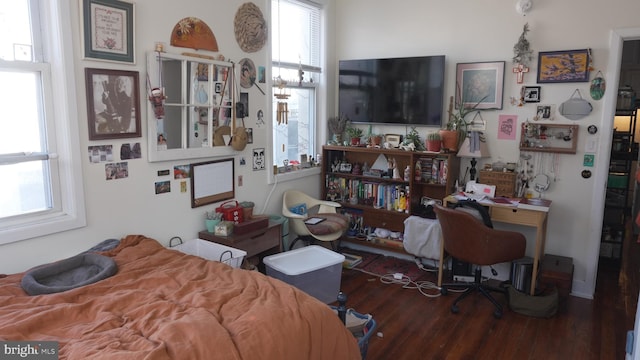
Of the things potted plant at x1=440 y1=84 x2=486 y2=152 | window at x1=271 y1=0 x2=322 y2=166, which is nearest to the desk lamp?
potted plant at x1=440 y1=84 x2=486 y2=152

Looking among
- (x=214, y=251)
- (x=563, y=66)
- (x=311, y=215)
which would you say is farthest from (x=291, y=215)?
(x=563, y=66)

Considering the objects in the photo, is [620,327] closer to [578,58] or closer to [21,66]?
[578,58]

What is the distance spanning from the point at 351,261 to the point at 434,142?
1.41m

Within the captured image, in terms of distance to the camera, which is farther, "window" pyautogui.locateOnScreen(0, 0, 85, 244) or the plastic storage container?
the plastic storage container

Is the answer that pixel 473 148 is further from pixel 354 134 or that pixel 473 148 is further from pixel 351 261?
pixel 351 261

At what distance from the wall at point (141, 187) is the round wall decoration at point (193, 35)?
0.13 ft

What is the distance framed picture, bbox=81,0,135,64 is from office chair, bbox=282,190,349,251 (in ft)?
6.33

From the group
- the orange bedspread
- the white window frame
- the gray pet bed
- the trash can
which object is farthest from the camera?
the white window frame

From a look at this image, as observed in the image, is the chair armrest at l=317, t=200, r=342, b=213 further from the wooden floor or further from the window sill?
the wooden floor

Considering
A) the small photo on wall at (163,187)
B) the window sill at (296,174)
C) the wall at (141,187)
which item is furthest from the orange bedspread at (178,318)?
the window sill at (296,174)

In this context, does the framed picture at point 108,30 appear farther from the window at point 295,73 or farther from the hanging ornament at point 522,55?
the hanging ornament at point 522,55

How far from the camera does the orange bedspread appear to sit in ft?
5.53

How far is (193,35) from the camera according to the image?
10.7 ft

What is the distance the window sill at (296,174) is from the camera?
4235mm
